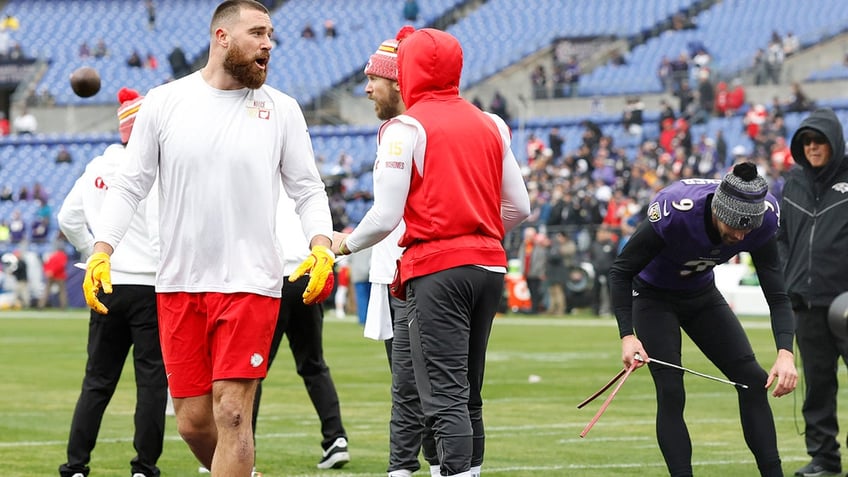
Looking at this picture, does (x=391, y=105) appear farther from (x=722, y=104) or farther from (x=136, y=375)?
(x=722, y=104)

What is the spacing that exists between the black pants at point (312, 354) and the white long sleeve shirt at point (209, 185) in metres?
2.93

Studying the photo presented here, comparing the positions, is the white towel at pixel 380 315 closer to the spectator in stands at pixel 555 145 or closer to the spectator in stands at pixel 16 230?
the spectator in stands at pixel 555 145

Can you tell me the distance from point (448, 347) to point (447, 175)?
2.49 ft

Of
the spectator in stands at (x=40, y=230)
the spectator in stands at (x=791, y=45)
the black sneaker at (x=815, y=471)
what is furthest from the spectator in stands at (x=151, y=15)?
the black sneaker at (x=815, y=471)

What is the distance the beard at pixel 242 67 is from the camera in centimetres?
645

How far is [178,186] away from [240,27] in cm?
74

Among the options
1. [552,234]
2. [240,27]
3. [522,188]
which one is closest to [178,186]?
[240,27]

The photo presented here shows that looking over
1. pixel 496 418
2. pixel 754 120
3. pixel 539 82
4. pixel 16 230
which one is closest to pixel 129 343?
pixel 496 418

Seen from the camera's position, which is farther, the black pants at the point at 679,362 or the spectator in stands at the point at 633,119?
the spectator in stands at the point at 633,119

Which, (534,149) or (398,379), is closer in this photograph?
(398,379)

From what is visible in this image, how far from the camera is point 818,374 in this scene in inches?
380

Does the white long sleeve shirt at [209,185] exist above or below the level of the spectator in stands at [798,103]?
above

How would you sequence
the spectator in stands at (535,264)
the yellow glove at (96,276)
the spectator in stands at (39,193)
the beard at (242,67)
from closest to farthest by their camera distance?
the yellow glove at (96,276) < the beard at (242,67) < the spectator in stands at (535,264) < the spectator in stands at (39,193)

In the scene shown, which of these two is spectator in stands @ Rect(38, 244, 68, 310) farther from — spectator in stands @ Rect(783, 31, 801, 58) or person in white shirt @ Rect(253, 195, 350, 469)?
person in white shirt @ Rect(253, 195, 350, 469)
